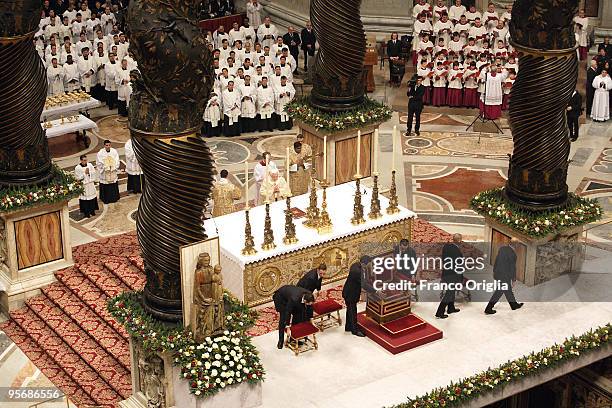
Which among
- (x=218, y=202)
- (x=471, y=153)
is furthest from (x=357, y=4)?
(x=471, y=153)

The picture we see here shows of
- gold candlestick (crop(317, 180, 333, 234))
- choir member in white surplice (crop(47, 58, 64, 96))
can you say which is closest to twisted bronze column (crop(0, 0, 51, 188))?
gold candlestick (crop(317, 180, 333, 234))

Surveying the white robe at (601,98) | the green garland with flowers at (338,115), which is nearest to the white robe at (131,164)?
the green garland with flowers at (338,115)

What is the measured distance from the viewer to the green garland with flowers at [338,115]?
22062 mm

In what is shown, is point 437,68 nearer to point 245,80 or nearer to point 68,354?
point 245,80

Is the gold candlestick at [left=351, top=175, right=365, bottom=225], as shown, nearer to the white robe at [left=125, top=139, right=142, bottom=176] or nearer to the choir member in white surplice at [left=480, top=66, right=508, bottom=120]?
the white robe at [left=125, top=139, right=142, bottom=176]

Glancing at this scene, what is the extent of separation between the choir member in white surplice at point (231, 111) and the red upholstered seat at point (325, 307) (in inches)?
373

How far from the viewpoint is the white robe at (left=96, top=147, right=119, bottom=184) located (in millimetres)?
23578

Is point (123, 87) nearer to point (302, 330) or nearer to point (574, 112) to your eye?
point (574, 112)

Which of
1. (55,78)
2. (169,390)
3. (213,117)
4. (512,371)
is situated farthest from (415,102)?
(169,390)

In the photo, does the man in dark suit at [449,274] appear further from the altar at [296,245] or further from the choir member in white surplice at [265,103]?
the choir member in white surplice at [265,103]

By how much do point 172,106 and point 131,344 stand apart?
3.30 metres

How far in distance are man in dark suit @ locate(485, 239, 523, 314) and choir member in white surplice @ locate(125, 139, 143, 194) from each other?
25.8 ft

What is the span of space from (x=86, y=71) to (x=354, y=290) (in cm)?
1304

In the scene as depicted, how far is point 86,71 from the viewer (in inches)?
1147
